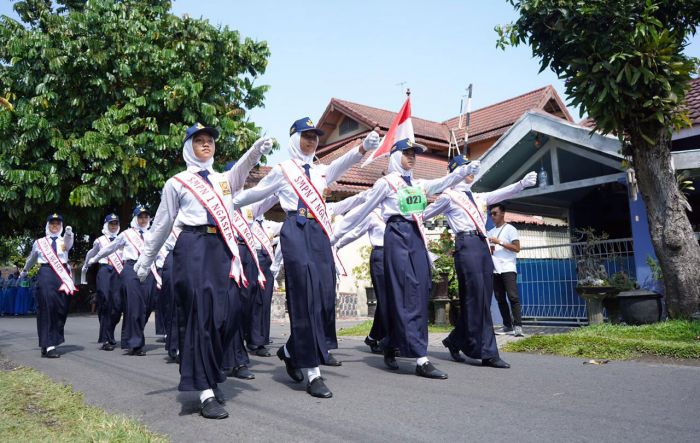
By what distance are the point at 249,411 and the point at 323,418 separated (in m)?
0.66

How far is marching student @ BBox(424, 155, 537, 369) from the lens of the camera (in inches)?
260

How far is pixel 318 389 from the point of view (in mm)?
4977

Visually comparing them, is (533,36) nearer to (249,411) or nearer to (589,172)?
(589,172)

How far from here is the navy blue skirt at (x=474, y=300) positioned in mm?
6602

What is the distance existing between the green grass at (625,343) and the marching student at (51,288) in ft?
21.6

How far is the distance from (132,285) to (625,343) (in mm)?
7003

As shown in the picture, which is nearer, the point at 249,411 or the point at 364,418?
the point at 364,418

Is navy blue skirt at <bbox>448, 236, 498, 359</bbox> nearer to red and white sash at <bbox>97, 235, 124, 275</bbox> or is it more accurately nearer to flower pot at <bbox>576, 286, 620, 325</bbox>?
flower pot at <bbox>576, 286, 620, 325</bbox>

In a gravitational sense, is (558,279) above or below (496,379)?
above

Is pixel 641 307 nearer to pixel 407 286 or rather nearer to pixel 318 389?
pixel 407 286

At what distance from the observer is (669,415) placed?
4.12 m

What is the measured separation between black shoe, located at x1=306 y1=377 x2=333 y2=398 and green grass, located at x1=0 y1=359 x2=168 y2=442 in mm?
1440

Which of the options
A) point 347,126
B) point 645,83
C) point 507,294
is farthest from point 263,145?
point 347,126

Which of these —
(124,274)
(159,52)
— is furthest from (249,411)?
(159,52)
